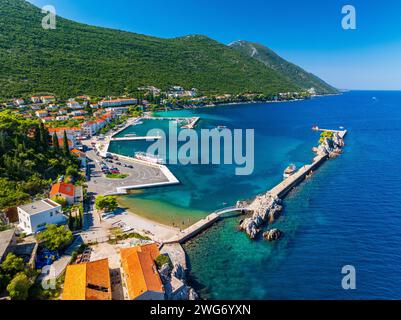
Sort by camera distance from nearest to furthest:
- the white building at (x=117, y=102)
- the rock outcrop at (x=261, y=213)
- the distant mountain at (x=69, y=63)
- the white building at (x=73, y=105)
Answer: the rock outcrop at (x=261, y=213) → the white building at (x=73, y=105) → the white building at (x=117, y=102) → the distant mountain at (x=69, y=63)

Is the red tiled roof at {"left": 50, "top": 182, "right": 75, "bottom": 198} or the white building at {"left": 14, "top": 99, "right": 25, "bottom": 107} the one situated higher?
the white building at {"left": 14, "top": 99, "right": 25, "bottom": 107}

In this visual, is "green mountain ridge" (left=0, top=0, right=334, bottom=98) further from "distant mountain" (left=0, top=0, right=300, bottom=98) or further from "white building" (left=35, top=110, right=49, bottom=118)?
"white building" (left=35, top=110, right=49, bottom=118)

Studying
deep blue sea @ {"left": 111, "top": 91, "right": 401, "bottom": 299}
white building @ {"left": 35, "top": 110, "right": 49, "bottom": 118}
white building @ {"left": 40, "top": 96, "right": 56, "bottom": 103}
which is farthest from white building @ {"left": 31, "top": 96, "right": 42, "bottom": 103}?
deep blue sea @ {"left": 111, "top": 91, "right": 401, "bottom": 299}

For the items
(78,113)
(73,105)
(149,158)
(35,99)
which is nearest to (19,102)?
(35,99)

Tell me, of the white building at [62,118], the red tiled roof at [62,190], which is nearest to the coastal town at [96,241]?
the red tiled roof at [62,190]

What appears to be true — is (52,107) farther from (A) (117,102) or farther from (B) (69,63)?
(B) (69,63)

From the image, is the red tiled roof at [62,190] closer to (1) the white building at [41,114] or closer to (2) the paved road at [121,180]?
(2) the paved road at [121,180]
